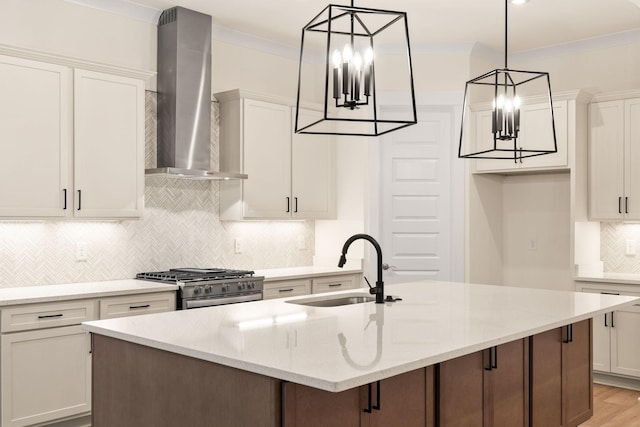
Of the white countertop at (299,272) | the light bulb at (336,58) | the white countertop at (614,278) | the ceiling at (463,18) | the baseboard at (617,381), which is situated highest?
the ceiling at (463,18)

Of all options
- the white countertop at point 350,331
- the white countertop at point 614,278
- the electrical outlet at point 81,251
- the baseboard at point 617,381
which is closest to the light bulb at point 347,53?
the white countertop at point 350,331

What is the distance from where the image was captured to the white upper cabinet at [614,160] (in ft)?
17.8

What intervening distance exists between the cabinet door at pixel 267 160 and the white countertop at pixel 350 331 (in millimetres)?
2053

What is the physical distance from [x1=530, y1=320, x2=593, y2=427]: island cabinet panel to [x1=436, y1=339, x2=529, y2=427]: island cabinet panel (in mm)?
105

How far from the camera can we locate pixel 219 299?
4.80 meters

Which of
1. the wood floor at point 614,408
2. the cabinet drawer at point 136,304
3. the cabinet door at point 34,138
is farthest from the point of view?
the wood floor at point 614,408

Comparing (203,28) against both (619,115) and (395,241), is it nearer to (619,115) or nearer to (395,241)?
(395,241)

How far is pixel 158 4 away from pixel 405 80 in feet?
7.66

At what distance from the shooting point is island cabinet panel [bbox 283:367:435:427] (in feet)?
6.76

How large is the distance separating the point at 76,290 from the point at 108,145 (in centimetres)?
100

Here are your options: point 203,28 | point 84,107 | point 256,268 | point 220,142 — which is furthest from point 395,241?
point 84,107

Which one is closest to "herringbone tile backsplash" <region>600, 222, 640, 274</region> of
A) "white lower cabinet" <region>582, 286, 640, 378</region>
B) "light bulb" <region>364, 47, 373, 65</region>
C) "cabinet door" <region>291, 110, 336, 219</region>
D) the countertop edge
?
"white lower cabinet" <region>582, 286, 640, 378</region>

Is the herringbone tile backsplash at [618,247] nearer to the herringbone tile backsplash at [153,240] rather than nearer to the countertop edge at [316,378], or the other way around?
the herringbone tile backsplash at [153,240]

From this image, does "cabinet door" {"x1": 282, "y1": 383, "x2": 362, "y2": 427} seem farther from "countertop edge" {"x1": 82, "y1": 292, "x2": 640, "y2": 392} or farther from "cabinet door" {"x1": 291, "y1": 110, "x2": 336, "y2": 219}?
"cabinet door" {"x1": 291, "y1": 110, "x2": 336, "y2": 219}
